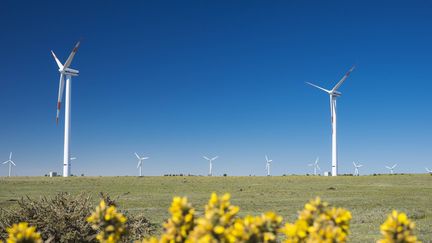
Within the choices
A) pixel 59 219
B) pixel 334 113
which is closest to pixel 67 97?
pixel 334 113

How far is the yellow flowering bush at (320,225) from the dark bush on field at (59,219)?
25.5ft

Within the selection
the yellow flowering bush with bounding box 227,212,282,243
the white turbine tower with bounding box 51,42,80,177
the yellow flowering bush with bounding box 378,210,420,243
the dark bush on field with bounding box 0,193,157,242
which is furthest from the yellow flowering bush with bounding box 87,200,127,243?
the white turbine tower with bounding box 51,42,80,177

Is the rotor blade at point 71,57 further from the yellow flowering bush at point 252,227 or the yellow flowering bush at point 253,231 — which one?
the yellow flowering bush at point 253,231

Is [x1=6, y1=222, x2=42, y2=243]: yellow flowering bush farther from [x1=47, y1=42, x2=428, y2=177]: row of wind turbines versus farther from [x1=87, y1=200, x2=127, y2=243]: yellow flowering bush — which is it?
[x1=47, y1=42, x2=428, y2=177]: row of wind turbines

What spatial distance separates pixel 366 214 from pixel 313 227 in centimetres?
1865

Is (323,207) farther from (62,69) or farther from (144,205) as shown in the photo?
(62,69)

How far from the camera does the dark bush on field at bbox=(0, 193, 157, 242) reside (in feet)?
41.0

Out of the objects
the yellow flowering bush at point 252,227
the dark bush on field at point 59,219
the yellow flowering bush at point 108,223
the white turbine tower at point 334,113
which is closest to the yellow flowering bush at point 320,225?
the yellow flowering bush at point 252,227

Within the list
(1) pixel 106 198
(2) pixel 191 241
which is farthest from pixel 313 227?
(1) pixel 106 198

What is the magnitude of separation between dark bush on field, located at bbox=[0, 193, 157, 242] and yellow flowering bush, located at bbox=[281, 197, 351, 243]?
7.76 metres

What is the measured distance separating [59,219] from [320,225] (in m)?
9.58

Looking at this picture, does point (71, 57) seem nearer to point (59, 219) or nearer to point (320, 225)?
point (59, 219)

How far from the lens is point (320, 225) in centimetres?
502

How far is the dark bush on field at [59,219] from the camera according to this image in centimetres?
1251
